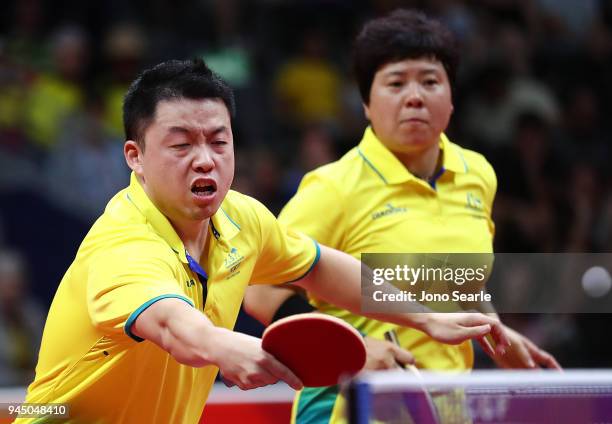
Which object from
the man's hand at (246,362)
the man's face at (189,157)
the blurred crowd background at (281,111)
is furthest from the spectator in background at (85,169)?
the man's hand at (246,362)

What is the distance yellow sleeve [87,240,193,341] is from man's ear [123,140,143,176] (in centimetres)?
35

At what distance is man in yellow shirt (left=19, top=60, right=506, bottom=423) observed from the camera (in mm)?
3340

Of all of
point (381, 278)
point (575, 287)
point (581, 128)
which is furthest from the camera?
point (581, 128)

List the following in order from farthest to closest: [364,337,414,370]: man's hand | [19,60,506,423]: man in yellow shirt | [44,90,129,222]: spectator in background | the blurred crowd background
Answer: [44,90,129,222]: spectator in background < the blurred crowd background < [364,337,414,370]: man's hand < [19,60,506,423]: man in yellow shirt

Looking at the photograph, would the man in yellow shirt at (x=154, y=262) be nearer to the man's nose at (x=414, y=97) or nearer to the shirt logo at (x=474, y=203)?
the shirt logo at (x=474, y=203)

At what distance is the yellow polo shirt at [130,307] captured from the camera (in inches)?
128

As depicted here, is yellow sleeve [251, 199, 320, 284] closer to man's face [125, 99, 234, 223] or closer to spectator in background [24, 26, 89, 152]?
man's face [125, 99, 234, 223]

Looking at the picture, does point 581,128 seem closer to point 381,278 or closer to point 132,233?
point 381,278

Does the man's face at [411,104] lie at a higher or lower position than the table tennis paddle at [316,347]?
higher

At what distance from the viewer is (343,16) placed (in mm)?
11031

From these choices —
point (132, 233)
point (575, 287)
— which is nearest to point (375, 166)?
point (132, 233)

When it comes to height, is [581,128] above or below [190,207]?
above

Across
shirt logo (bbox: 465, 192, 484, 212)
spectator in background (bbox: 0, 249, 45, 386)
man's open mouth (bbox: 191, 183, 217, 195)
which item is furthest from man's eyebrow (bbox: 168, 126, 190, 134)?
spectator in background (bbox: 0, 249, 45, 386)

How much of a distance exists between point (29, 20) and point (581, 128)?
505 cm
